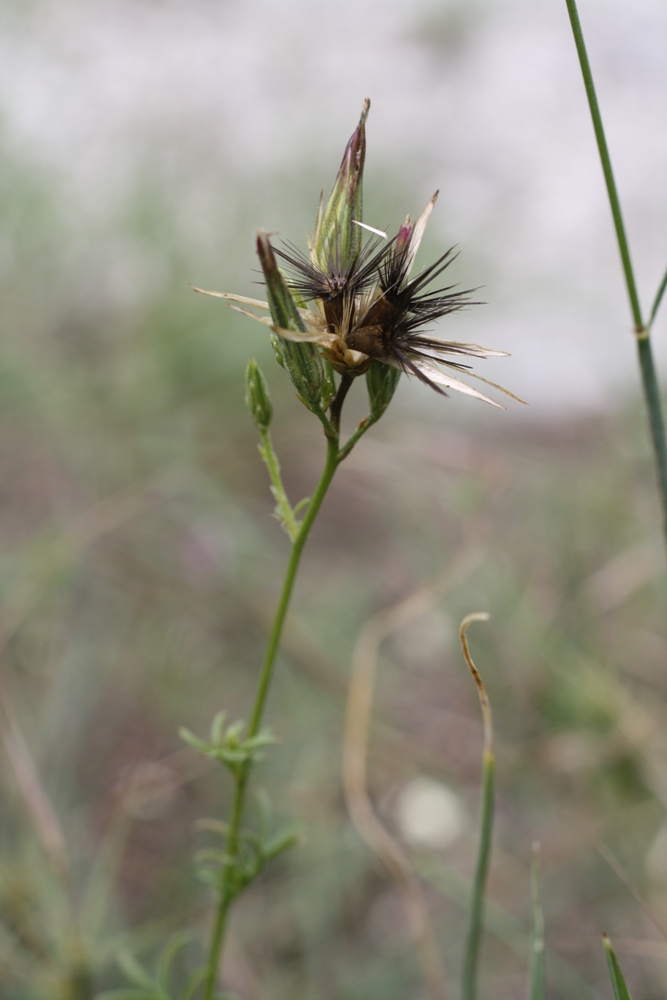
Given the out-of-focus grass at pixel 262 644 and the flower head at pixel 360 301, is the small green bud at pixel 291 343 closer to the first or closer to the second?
the flower head at pixel 360 301

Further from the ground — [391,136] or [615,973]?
[391,136]

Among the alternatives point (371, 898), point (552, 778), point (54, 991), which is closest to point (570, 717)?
point (552, 778)

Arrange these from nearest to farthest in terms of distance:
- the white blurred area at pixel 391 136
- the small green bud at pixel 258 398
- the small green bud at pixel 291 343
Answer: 1. the small green bud at pixel 291 343
2. the small green bud at pixel 258 398
3. the white blurred area at pixel 391 136

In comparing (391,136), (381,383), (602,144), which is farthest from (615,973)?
(391,136)

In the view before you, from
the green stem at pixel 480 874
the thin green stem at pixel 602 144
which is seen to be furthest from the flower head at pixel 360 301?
the green stem at pixel 480 874

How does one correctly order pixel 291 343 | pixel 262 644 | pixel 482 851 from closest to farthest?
pixel 291 343 → pixel 482 851 → pixel 262 644

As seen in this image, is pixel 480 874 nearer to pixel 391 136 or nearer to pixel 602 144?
A: pixel 602 144

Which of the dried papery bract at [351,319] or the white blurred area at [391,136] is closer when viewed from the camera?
the dried papery bract at [351,319]
